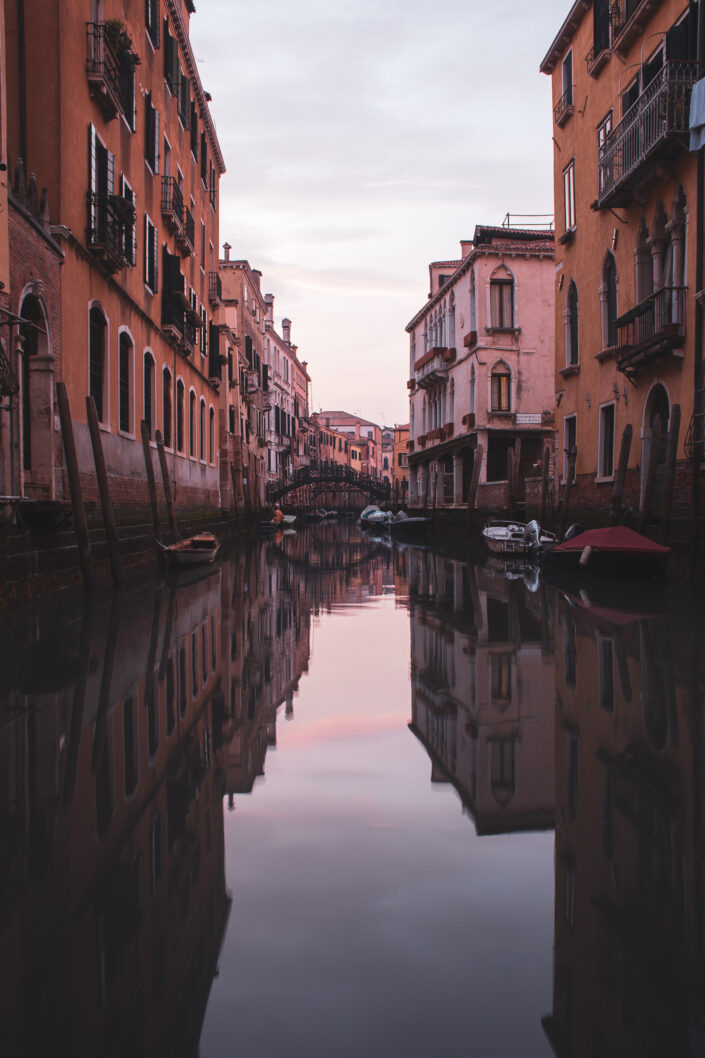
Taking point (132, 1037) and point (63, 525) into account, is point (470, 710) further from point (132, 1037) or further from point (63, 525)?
point (63, 525)

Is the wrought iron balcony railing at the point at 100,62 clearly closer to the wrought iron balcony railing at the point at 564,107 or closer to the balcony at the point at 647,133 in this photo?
the balcony at the point at 647,133

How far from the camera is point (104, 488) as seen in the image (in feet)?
34.8

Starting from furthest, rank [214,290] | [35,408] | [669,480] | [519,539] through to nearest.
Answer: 1. [214,290]
2. [519,539]
3. [669,480]
4. [35,408]

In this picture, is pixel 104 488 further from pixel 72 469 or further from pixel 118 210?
pixel 118 210

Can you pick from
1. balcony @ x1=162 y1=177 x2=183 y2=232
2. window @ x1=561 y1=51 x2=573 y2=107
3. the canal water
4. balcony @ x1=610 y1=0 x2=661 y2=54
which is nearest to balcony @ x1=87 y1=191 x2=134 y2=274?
balcony @ x1=162 y1=177 x2=183 y2=232

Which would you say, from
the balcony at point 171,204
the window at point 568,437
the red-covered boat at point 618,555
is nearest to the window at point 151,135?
the balcony at point 171,204

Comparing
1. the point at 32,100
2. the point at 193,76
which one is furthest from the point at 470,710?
the point at 193,76

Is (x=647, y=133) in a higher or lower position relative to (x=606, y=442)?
higher

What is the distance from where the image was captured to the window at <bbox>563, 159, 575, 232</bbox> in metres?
18.7

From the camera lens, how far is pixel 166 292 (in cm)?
1700

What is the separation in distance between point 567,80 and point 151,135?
903 cm

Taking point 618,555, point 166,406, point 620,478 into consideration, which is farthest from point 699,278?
point 166,406

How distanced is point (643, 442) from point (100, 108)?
9.49m

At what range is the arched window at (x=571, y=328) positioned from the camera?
1878 cm
